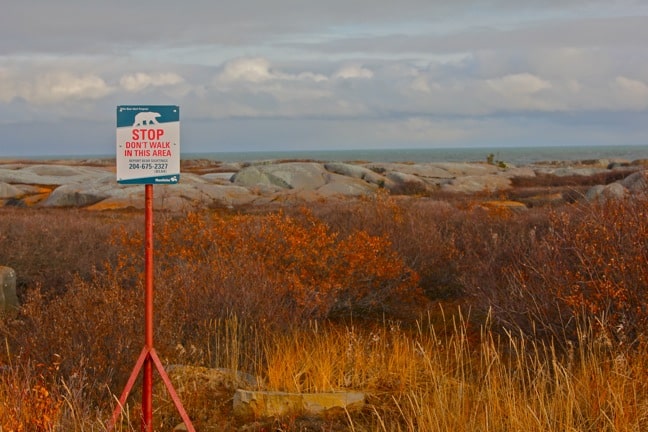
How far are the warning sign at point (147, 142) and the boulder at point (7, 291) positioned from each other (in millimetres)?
6587

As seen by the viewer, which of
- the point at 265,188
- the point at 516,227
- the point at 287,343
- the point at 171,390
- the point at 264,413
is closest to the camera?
the point at 171,390

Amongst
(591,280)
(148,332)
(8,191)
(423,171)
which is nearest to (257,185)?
(8,191)

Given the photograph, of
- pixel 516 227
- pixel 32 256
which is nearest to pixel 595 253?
pixel 516 227

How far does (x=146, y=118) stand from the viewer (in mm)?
5168

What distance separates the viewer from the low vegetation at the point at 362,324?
5551mm

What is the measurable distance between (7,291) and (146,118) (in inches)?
270

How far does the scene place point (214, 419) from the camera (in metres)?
6.19

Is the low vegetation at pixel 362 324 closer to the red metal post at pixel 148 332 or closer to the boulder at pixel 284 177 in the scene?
the red metal post at pixel 148 332

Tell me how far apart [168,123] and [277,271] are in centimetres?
537

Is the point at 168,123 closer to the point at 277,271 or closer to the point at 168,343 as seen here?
the point at 168,343

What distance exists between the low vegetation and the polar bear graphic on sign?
6.07 feet

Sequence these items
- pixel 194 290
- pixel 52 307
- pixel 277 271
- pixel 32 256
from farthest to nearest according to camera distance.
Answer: pixel 32 256, pixel 277 271, pixel 194 290, pixel 52 307

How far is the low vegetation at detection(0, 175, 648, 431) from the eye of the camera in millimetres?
5551

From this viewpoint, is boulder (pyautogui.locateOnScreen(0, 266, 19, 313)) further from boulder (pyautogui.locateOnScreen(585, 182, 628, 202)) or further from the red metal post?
boulder (pyautogui.locateOnScreen(585, 182, 628, 202))
